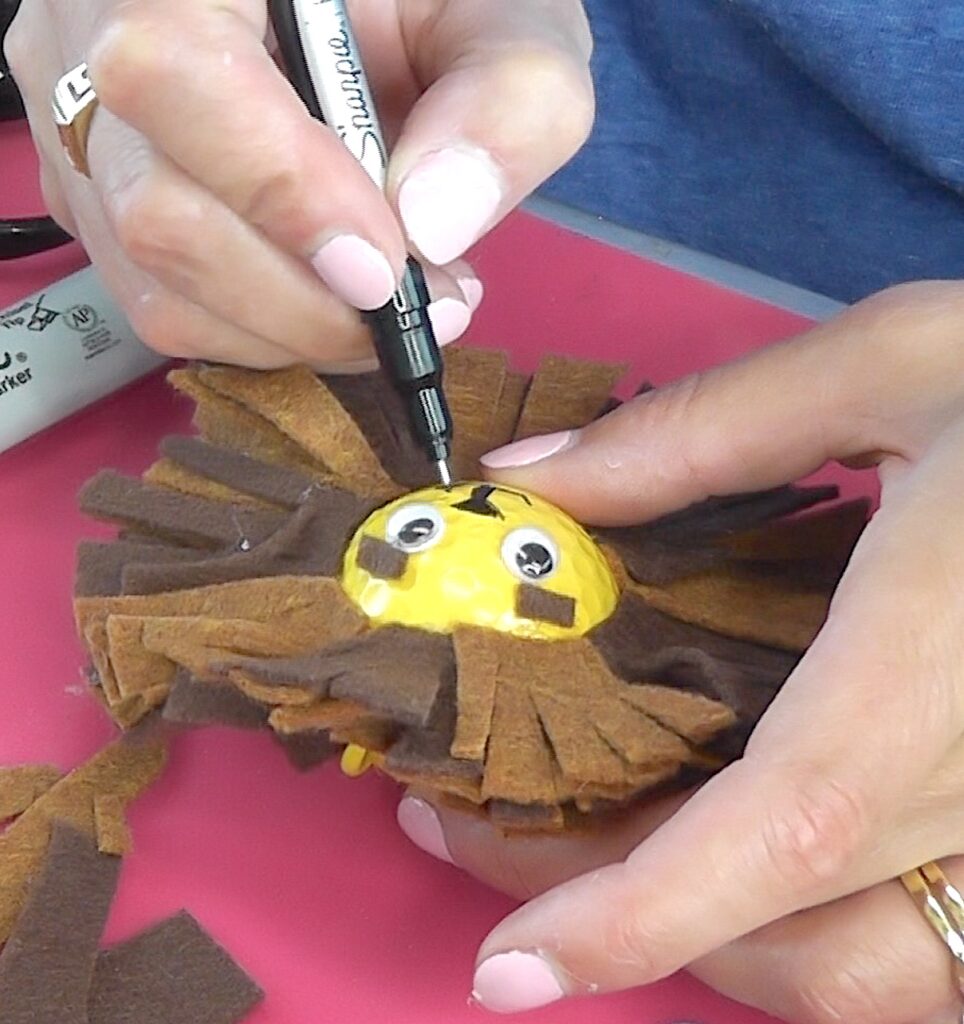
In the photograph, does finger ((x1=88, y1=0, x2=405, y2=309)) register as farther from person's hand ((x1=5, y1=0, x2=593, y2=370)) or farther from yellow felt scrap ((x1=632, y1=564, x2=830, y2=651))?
yellow felt scrap ((x1=632, y1=564, x2=830, y2=651))

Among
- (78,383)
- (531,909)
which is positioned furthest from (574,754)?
(78,383)

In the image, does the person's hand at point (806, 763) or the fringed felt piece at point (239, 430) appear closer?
the person's hand at point (806, 763)

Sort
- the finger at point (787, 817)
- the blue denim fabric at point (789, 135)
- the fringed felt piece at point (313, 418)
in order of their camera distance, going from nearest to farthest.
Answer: the finger at point (787, 817), the fringed felt piece at point (313, 418), the blue denim fabric at point (789, 135)

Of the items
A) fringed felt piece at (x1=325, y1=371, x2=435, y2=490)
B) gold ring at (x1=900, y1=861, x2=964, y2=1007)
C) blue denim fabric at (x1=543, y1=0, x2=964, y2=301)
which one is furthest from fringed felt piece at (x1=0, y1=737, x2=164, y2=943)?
blue denim fabric at (x1=543, y1=0, x2=964, y2=301)

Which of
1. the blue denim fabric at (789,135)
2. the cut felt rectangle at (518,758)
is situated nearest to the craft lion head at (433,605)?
the cut felt rectangle at (518,758)

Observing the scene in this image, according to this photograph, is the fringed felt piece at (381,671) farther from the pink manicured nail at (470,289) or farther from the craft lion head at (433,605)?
the pink manicured nail at (470,289)

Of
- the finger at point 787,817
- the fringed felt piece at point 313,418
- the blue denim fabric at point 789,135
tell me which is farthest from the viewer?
the blue denim fabric at point 789,135

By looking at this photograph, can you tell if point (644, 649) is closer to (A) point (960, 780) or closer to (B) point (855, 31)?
(A) point (960, 780)
